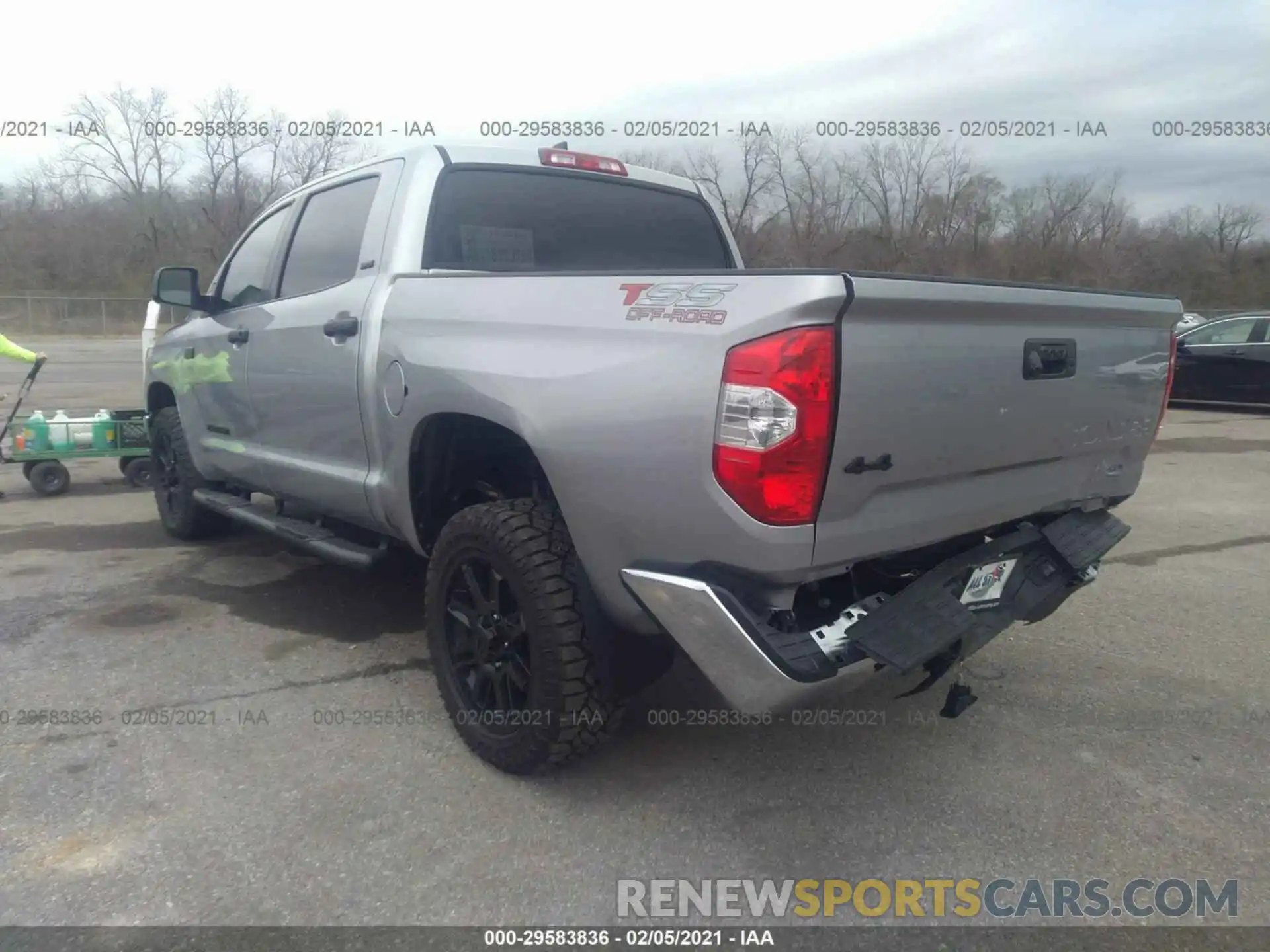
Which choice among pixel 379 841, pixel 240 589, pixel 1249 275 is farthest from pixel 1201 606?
pixel 1249 275

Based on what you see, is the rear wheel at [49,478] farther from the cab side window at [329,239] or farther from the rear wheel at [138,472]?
the cab side window at [329,239]

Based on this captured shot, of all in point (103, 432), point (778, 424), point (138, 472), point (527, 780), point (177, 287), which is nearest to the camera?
A: point (778, 424)

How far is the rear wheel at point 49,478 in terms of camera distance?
25.0ft

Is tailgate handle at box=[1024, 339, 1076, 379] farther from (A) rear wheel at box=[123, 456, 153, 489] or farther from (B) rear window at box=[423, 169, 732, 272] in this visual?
(A) rear wheel at box=[123, 456, 153, 489]

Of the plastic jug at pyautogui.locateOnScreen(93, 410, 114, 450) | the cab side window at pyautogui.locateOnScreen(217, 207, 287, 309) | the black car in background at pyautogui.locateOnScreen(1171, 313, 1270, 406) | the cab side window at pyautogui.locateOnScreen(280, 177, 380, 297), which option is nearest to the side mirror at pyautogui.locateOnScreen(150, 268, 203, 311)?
the cab side window at pyautogui.locateOnScreen(217, 207, 287, 309)

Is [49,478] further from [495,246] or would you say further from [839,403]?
[839,403]

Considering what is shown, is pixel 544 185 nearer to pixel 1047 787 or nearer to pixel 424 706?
pixel 424 706

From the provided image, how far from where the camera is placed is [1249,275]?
3369 centimetres

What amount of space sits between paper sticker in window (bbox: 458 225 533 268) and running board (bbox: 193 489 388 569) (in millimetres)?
1224

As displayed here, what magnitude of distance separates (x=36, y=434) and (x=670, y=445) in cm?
668

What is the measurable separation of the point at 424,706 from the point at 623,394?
1732mm

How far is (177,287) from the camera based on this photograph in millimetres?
5008
